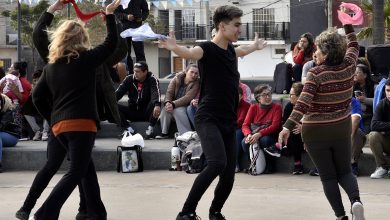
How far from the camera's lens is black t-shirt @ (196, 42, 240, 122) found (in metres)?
7.33

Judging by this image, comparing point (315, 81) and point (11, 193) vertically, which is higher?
point (315, 81)

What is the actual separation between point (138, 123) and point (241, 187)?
391 centimetres

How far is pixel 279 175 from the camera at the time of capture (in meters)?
11.1

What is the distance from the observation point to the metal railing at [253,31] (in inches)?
2258

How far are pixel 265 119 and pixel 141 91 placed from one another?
2.84 meters

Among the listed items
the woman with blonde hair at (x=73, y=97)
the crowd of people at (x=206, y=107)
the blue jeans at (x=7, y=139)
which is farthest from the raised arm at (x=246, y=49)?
the blue jeans at (x=7, y=139)

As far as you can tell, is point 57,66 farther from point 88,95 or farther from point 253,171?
point 253,171

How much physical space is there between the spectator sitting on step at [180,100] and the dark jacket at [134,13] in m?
2.45

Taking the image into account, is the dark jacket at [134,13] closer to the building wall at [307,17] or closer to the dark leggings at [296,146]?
the dark leggings at [296,146]

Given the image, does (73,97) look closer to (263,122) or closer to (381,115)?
(263,122)

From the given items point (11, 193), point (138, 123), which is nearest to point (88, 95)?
point (11, 193)

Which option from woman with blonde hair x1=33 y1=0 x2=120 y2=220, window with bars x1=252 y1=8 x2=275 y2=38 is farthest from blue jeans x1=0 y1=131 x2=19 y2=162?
window with bars x1=252 y1=8 x2=275 y2=38

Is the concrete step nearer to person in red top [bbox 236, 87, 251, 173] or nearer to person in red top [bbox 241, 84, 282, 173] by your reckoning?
person in red top [bbox 241, 84, 282, 173]

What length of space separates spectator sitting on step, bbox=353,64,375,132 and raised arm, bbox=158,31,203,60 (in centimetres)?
503
